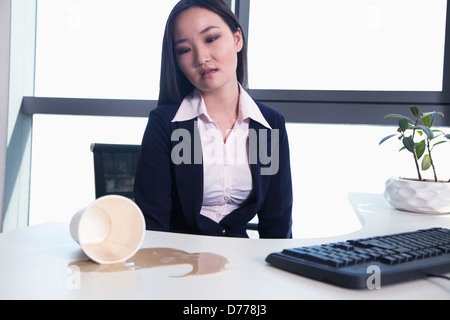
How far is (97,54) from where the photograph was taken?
2531 millimetres

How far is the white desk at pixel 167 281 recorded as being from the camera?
53 cm

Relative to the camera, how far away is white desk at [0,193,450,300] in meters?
0.53

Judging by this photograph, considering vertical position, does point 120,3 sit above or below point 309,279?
above

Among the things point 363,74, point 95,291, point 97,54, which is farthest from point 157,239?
point 97,54

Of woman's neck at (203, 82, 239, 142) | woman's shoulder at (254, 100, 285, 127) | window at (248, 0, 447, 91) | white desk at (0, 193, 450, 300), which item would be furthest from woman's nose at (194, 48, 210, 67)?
window at (248, 0, 447, 91)

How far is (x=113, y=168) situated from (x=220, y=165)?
50cm

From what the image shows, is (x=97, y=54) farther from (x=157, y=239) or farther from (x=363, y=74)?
(x=157, y=239)

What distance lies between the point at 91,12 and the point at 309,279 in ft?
7.95

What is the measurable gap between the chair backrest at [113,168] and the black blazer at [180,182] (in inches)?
12.7

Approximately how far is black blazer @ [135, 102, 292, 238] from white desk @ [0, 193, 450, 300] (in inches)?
16.1

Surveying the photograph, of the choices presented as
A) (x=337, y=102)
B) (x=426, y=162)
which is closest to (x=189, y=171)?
(x=426, y=162)

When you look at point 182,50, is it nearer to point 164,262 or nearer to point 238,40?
point 238,40

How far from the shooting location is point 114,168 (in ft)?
5.10

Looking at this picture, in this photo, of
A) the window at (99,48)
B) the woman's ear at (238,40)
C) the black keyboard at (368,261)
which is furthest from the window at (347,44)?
the black keyboard at (368,261)
